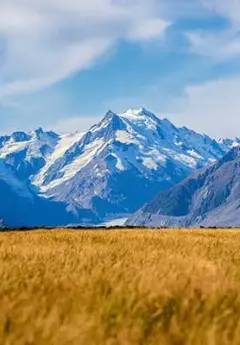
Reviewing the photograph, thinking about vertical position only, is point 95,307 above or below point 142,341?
above

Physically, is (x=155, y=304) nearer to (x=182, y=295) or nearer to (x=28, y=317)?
(x=182, y=295)

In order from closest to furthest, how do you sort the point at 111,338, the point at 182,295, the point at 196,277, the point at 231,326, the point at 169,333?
1. the point at 111,338
2. the point at 169,333
3. the point at 231,326
4. the point at 182,295
5. the point at 196,277

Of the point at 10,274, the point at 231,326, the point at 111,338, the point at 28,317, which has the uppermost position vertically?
the point at 10,274

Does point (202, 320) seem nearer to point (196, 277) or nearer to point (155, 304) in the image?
point (155, 304)

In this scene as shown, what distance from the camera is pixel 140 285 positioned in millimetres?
7551

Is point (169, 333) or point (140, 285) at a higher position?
point (140, 285)

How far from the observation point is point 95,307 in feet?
22.7

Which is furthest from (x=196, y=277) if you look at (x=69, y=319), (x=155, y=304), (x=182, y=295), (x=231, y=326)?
(x=69, y=319)

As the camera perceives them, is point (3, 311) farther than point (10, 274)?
No

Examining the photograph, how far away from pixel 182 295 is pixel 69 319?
1.92 meters

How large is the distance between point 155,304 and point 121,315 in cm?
59

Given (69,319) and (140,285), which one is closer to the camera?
(69,319)

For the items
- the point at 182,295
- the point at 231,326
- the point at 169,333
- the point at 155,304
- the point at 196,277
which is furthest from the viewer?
the point at 196,277

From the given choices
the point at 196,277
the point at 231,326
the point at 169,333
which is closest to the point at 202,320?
the point at 231,326
